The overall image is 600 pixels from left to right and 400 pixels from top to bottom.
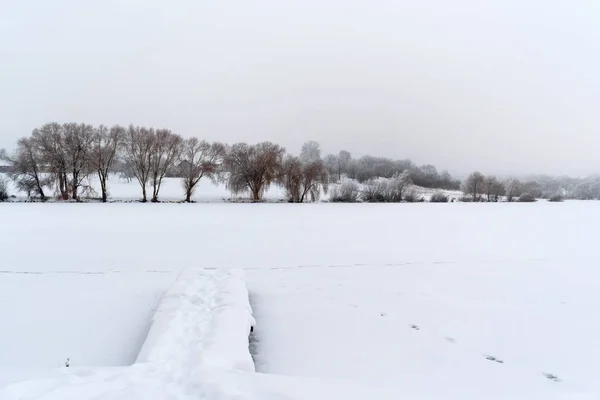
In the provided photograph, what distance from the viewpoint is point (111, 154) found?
118 ft

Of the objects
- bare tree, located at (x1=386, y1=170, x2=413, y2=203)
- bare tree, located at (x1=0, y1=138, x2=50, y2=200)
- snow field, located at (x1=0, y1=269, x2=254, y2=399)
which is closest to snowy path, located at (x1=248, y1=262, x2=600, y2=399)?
snow field, located at (x1=0, y1=269, x2=254, y2=399)

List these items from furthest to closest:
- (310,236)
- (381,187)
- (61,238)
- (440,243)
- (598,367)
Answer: (381,187)
(310,236)
(440,243)
(61,238)
(598,367)

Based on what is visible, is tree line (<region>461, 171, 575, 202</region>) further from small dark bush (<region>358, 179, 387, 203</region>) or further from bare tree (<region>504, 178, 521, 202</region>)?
small dark bush (<region>358, 179, 387, 203</region>)

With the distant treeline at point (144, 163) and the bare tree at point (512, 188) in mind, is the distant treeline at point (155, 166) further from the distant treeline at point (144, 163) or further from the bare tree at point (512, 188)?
the bare tree at point (512, 188)

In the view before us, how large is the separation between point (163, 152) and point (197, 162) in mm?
3778

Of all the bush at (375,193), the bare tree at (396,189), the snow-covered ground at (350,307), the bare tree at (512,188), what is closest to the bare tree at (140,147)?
the snow-covered ground at (350,307)

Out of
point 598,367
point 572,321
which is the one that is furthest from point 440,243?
point 598,367

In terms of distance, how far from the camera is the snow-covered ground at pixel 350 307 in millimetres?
4590

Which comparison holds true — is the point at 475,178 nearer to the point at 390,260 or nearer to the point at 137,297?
the point at 390,260

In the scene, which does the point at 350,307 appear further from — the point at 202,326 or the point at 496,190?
the point at 496,190

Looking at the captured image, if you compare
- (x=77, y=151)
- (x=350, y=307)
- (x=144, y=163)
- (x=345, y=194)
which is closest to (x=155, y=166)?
(x=144, y=163)

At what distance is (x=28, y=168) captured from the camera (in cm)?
3553

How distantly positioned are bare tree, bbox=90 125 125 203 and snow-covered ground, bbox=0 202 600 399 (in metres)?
22.4

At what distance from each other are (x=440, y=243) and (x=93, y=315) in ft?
42.8
